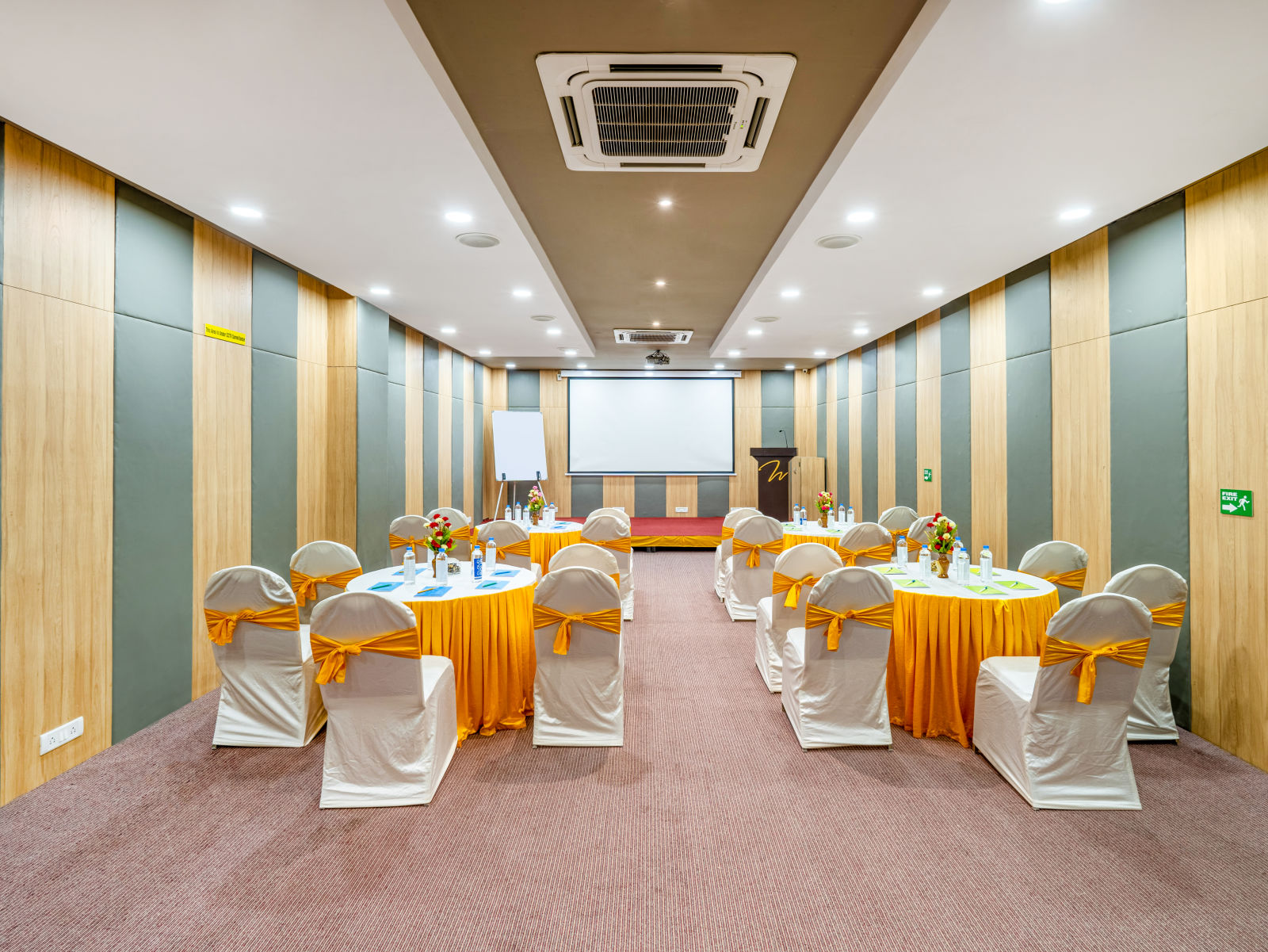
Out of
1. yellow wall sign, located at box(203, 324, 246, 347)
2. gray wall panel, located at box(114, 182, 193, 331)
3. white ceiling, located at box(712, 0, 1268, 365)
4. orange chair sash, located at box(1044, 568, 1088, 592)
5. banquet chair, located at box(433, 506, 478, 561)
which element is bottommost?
orange chair sash, located at box(1044, 568, 1088, 592)

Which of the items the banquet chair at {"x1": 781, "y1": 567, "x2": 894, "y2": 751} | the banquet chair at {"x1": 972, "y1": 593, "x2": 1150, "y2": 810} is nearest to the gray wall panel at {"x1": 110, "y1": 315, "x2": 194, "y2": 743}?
the banquet chair at {"x1": 781, "y1": 567, "x2": 894, "y2": 751}

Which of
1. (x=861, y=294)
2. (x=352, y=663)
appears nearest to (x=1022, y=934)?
(x=352, y=663)

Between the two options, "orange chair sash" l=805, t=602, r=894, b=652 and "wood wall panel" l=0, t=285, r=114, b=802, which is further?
"orange chair sash" l=805, t=602, r=894, b=652

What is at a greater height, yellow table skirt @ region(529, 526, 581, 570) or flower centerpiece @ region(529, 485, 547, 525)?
flower centerpiece @ region(529, 485, 547, 525)

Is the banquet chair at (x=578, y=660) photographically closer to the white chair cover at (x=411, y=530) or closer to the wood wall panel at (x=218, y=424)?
the white chair cover at (x=411, y=530)

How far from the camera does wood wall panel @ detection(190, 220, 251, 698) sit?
3.82 metres

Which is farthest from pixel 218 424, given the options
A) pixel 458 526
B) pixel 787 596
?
pixel 787 596

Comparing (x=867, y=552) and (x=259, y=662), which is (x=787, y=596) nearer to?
(x=867, y=552)

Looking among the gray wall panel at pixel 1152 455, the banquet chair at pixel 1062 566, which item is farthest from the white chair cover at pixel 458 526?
the gray wall panel at pixel 1152 455

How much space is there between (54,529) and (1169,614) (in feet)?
19.6

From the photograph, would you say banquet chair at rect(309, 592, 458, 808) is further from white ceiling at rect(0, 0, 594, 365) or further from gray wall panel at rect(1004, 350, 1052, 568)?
gray wall panel at rect(1004, 350, 1052, 568)

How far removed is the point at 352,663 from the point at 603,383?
362 inches

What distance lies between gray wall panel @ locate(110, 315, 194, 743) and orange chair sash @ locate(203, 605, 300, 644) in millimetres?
884

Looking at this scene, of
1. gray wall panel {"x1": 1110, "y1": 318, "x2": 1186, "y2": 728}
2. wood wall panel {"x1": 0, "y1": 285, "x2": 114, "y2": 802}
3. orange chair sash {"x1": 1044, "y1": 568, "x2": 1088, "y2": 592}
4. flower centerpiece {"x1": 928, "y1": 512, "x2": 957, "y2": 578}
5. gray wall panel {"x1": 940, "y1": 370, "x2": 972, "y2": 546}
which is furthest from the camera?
gray wall panel {"x1": 940, "y1": 370, "x2": 972, "y2": 546}
